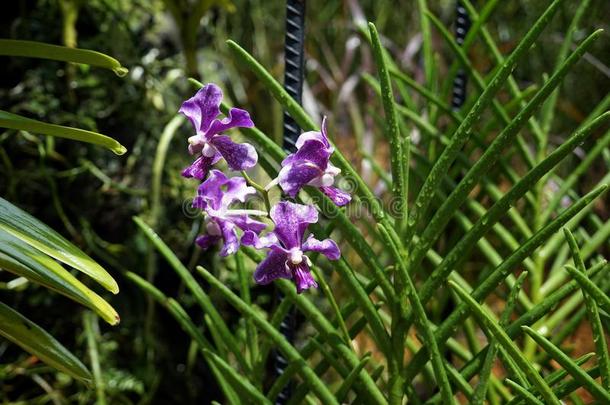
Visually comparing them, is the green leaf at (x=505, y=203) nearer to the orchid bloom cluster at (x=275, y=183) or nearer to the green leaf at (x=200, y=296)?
the orchid bloom cluster at (x=275, y=183)

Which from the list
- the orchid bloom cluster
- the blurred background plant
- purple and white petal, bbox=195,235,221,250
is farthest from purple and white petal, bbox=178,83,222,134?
the blurred background plant

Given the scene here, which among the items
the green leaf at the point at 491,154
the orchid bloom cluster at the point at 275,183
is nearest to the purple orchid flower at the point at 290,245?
the orchid bloom cluster at the point at 275,183

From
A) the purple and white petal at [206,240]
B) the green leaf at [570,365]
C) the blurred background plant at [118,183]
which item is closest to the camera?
the green leaf at [570,365]

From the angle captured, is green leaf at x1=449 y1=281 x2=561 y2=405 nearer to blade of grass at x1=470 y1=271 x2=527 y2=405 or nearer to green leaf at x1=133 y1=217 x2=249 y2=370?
blade of grass at x1=470 y1=271 x2=527 y2=405

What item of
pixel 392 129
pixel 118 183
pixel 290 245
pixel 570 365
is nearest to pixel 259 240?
pixel 290 245

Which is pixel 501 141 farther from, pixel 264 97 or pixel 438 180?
pixel 264 97

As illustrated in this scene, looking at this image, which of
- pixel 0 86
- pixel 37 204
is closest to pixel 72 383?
pixel 37 204
